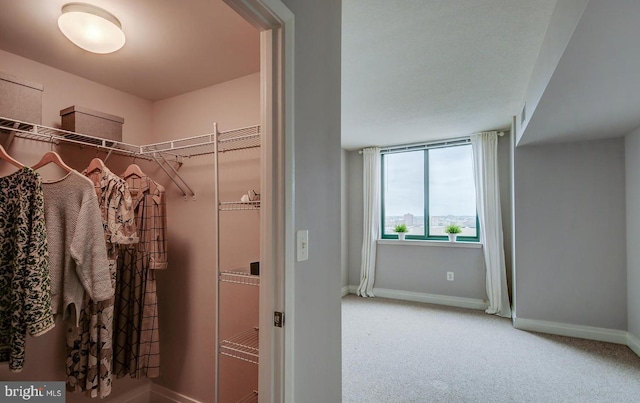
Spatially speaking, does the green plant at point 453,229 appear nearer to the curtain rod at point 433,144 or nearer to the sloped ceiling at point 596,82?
the curtain rod at point 433,144

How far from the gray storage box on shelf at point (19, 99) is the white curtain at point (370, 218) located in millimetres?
4267

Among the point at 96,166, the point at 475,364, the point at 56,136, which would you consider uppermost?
the point at 56,136

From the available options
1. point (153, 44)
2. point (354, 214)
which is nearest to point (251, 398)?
point (153, 44)

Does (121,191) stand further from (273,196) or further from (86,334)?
(273,196)

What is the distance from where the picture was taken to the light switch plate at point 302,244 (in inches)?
47.6

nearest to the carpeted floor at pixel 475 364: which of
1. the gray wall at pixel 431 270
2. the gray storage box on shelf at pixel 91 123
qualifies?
the gray wall at pixel 431 270

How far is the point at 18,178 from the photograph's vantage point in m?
1.31

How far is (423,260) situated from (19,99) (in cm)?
472

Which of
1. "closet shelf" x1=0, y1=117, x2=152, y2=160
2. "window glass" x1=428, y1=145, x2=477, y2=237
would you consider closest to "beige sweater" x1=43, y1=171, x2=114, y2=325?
"closet shelf" x1=0, y1=117, x2=152, y2=160

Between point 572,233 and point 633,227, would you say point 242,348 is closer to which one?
point 572,233

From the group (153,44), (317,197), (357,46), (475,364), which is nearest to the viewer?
(317,197)

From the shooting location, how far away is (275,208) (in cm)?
111

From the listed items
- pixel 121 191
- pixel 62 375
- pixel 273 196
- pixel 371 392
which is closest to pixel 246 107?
pixel 121 191

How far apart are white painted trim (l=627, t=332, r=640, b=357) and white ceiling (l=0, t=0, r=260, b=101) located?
417 centimetres
